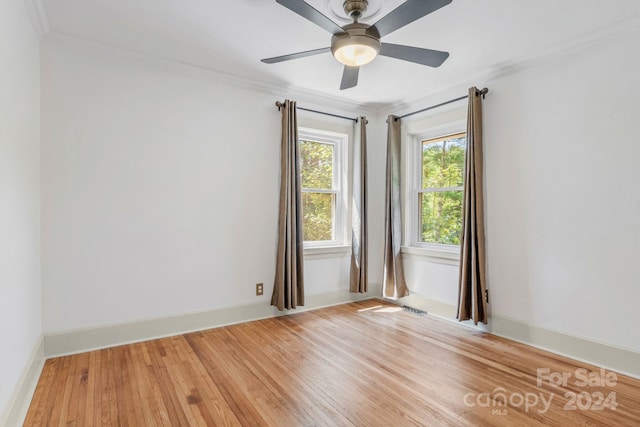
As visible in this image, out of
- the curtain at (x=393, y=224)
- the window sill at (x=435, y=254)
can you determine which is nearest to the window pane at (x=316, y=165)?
the curtain at (x=393, y=224)

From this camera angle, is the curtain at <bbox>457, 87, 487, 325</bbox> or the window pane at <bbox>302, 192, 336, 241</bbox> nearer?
the curtain at <bbox>457, 87, 487, 325</bbox>

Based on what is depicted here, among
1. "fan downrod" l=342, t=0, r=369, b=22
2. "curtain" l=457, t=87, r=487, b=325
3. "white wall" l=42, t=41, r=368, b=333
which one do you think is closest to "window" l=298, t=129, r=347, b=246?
"white wall" l=42, t=41, r=368, b=333

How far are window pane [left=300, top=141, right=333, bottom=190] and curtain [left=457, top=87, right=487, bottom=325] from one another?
1.62 m

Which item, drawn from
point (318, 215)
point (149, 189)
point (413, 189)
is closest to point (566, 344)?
point (413, 189)

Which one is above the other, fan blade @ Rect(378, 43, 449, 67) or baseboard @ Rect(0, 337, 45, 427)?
fan blade @ Rect(378, 43, 449, 67)

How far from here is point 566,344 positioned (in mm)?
2646

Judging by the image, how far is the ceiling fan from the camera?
5.76ft

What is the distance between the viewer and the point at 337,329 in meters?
3.24

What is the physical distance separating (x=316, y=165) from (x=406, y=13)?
238cm

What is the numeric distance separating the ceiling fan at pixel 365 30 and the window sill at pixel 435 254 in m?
1.97

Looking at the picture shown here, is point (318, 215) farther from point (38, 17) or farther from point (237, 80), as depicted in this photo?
point (38, 17)

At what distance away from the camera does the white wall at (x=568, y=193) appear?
2375mm

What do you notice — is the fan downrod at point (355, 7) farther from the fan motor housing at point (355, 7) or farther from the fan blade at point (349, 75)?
the fan blade at point (349, 75)

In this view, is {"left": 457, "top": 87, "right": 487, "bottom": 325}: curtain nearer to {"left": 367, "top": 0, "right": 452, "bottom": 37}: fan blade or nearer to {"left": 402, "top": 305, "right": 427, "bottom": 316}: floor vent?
{"left": 402, "top": 305, "right": 427, "bottom": 316}: floor vent
